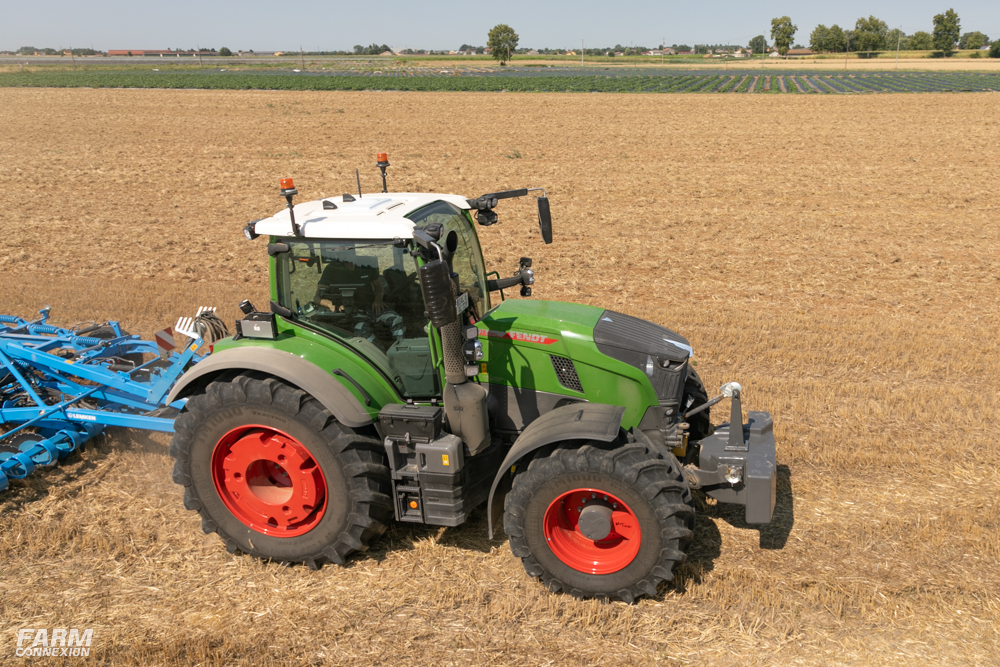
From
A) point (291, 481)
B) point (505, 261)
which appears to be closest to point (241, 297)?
point (505, 261)

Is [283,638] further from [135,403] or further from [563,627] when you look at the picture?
[135,403]

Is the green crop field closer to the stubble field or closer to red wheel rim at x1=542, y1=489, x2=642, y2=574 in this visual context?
the stubble field

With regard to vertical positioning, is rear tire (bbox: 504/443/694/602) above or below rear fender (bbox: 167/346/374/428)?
below

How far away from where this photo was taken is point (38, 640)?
14.3 ft

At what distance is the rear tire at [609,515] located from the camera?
417cm

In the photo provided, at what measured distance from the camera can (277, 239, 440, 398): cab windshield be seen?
4.62 meters

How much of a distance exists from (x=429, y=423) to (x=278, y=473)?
1178mm

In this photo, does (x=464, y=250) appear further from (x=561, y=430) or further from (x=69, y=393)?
(x=69, y=393)

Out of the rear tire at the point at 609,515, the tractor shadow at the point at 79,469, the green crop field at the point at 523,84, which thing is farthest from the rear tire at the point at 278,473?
the green crop field at the point at 523,84

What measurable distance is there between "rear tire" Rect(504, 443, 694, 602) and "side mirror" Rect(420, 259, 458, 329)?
3.36 feet

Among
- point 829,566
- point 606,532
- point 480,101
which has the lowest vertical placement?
point 829,566

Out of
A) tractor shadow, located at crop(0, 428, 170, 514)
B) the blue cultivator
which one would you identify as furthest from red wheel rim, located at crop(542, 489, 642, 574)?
tractor shadow, located at crop(0, 428, 170, 514)

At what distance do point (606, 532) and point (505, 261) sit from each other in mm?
8336

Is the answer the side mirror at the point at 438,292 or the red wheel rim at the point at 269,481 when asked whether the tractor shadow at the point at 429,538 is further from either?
the side mirror at the point at 438,292
